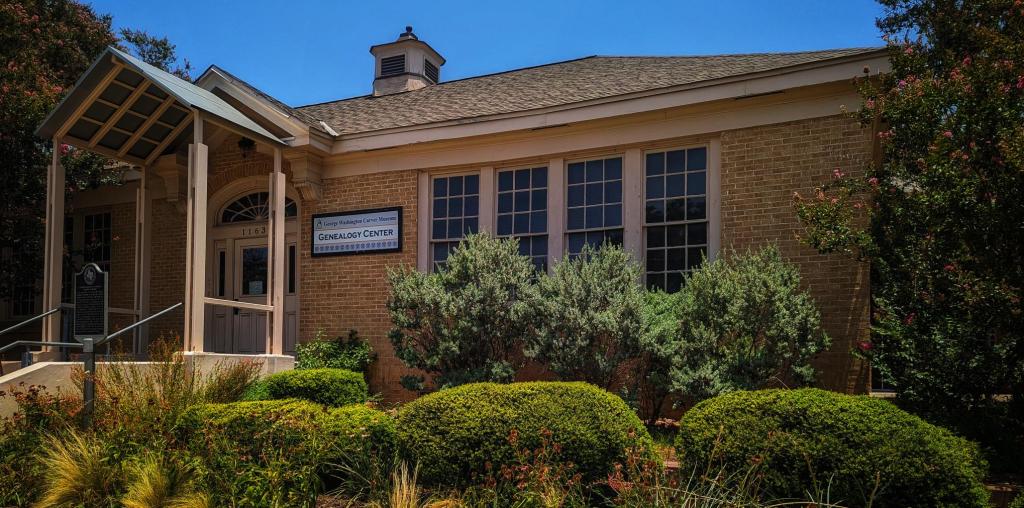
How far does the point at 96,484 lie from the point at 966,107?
7813 mm

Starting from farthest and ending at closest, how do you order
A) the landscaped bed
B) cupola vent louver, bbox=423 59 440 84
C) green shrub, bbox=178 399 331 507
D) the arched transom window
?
cupola vent louver, bbox=423 59 440 84 → the arched transom window → green shrub, bbox=178 399 331 507 → the landscaped bed

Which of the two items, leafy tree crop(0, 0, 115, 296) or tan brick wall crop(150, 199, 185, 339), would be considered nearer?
leafy tree crop(0, 0, 115, 296)

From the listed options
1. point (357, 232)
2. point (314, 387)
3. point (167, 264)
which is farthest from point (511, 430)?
point (167, 264)

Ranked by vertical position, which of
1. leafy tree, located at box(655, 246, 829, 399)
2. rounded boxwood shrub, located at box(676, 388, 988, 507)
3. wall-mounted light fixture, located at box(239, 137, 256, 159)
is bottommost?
rounded boxwood shrub, located at box(676, 388, 988, 507)

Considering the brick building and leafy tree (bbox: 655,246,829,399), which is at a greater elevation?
the brick building

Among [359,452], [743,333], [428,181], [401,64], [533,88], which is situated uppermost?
[401,64]

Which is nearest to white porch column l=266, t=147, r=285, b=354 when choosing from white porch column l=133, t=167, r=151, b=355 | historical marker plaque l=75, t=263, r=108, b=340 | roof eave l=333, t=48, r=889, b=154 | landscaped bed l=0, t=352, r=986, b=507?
roof eave l=333, t=48, r=889, b=154

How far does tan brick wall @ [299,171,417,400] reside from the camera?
1177cm

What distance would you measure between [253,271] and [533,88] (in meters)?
5.55

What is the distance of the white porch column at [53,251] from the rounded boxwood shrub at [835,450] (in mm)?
8945

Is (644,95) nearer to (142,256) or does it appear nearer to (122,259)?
(142,256)

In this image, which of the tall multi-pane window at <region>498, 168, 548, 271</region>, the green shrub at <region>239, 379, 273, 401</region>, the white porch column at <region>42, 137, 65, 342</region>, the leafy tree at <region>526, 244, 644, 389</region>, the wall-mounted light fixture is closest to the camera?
the leafy tree at <region>526, 244, 644, 389</region>

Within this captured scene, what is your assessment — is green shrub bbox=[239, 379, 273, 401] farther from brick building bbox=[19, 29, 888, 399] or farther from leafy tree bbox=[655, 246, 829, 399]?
leafy tree bbox=[655, 246, 829, 399]

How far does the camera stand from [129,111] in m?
11.3
